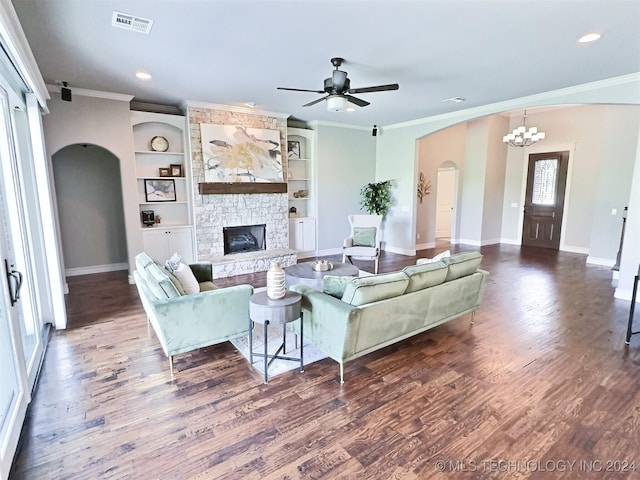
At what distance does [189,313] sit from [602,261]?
313 inches

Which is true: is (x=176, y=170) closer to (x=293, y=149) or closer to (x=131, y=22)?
(x=293, y=149)

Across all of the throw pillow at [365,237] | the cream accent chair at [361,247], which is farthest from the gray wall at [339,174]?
the throw pillow at [365,237]

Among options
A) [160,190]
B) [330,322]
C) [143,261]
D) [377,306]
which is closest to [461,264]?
[377,306]

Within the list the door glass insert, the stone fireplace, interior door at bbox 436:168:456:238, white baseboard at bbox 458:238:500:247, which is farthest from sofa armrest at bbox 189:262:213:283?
the door glass insert

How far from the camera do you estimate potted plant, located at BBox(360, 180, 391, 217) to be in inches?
316

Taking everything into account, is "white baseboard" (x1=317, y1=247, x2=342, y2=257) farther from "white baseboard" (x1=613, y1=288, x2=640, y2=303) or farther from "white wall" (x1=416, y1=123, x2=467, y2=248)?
"white baseboard" (x1=613, y1=288, x2=640, y2=303)

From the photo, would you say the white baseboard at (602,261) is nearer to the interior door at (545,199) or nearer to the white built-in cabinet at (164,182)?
the interior door at (545,199)

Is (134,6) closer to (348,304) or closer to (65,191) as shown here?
(348,304)

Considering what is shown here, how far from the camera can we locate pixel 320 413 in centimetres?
242

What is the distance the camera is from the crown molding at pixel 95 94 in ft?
15.7

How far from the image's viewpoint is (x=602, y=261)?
6.78m

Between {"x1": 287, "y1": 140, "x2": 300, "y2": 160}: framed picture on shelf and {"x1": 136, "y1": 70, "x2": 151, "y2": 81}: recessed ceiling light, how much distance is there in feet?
10.9

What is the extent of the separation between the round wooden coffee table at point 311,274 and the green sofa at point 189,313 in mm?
1087

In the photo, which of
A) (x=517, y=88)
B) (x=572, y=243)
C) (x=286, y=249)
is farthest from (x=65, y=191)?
(x=572, y=243)
